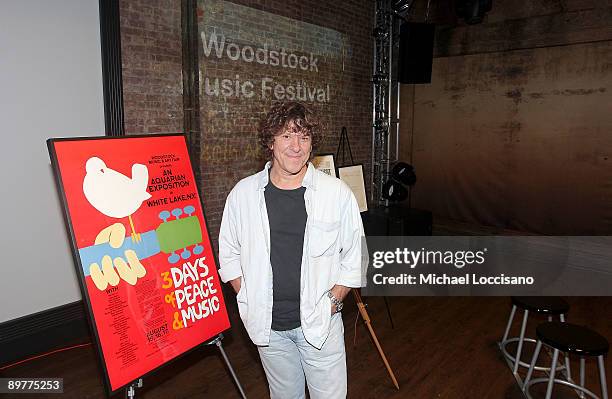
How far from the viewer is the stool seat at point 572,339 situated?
222cm

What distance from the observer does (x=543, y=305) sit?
2.83 metres

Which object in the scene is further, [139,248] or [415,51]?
[415,51]

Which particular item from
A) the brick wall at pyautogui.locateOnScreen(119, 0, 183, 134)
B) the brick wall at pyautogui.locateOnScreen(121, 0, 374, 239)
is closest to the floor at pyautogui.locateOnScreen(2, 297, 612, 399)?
the brick wall at pyautogui.locateOnScreen(121, 0, 374, 239)

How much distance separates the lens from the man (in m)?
1.71

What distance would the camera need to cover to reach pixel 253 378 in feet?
9.79

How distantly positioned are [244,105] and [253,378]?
2.60 meters

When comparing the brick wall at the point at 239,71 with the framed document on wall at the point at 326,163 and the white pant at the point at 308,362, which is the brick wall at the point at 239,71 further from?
the white pant at the point at 308,362

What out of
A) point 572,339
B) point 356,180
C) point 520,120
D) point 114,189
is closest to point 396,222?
point 356,180

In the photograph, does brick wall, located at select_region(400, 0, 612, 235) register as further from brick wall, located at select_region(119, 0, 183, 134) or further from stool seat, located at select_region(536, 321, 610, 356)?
brick wall, located at select_region(119, 0, 183, 134)

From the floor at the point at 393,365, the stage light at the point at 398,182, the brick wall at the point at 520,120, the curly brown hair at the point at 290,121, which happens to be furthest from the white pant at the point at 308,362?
the brick wall at the point at 520,120

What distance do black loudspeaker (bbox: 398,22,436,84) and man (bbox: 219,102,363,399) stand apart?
14.0 feet

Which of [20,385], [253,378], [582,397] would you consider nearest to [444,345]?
[582,397]

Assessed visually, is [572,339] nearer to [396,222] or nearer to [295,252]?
[295,252]

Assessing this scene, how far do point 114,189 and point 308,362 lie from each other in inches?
42.3
